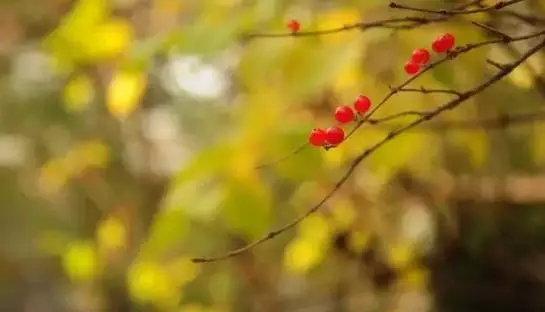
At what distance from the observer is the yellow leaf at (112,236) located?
132cm

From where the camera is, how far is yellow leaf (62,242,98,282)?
1.25m

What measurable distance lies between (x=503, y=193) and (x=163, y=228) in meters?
0.44

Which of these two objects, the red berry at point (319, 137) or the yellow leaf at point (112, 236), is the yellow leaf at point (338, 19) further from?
the yellow leaf at point (112, 236)

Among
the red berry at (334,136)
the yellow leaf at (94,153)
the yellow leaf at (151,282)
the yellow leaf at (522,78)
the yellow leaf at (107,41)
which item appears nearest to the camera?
the red berry at (334,136)

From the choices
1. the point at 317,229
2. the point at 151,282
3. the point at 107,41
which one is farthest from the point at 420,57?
the point at 151,282

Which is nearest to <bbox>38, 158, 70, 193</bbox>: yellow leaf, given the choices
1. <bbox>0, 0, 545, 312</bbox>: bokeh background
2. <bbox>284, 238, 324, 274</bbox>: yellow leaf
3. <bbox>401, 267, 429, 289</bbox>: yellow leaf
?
<bbox>0, 0, 545, 312</bbox>: bokeh background

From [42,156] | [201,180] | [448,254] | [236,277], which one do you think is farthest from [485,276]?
[42,156]

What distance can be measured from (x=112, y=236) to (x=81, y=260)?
84 mm

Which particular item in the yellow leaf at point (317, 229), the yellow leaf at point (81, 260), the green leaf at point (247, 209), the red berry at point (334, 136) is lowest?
the yellow leaf at point (81, 260)

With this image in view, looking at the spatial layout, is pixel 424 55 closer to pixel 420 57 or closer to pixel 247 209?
pixel 420 57

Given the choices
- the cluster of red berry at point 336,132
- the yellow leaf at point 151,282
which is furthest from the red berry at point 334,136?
the yellow leaf at point 151,282

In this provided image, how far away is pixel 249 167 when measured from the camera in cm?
65

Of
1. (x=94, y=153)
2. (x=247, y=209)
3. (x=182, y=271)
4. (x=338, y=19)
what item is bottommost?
(x=182, y=271)

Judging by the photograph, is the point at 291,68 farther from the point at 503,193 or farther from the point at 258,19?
the point at 503,193
